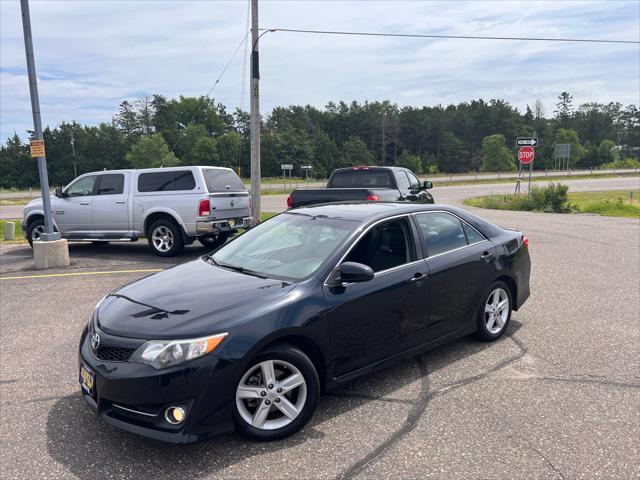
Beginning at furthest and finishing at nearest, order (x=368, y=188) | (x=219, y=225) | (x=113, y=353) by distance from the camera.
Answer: (x=368, y=188)
(x=219, y=225)
(x=113, y=353)

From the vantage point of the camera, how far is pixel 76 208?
449 inches

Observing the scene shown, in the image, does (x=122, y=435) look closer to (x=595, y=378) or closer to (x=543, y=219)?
(x=595, y=378)

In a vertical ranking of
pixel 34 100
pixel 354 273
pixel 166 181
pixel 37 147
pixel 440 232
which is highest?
pixel 34 100

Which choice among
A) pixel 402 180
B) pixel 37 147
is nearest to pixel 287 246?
pixel 37 147

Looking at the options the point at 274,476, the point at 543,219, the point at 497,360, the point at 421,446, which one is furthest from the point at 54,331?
the point at 543,219

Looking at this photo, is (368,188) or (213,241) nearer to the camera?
(368,188)

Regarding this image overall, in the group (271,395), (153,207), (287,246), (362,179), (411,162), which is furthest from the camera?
(411,162)

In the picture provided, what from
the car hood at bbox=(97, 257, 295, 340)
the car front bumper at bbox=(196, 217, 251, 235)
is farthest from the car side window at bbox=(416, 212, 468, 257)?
the car front bumper at bbox=(196, 217, 251, 235)

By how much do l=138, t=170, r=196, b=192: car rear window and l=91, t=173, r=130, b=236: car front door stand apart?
17.4 inches

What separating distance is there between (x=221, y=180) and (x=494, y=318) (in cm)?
730

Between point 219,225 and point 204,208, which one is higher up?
point 204,208

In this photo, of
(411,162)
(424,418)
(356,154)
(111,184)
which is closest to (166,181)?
(111,184)

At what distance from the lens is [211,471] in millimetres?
2982

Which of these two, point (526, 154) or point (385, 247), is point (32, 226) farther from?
point (526, 154)
